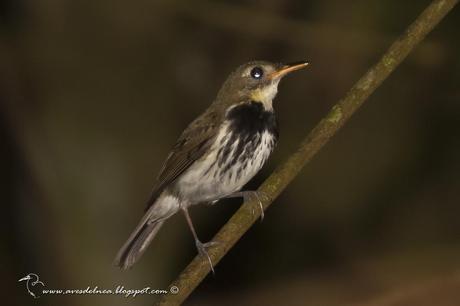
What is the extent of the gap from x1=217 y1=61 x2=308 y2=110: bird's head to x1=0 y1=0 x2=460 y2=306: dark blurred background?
48 centimetres

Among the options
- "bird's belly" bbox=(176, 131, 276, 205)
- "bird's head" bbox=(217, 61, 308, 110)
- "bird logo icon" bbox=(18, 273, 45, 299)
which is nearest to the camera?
"bird's belly" bbox=(176, 131, 276, 205)

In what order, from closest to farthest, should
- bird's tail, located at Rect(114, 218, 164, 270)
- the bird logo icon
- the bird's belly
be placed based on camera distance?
the bird's belly < bird's tail, located at Rect(114, 218, 164, 270) < the bird logo icon

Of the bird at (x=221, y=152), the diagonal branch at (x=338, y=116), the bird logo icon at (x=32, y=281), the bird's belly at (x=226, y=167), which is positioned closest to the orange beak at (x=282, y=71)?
the bird at (x=221, y=152)

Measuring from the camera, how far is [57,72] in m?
6.93

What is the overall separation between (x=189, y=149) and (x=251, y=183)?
2697 millimetres

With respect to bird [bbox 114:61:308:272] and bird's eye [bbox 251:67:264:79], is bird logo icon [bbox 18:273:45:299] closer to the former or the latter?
bird [bbox 114:61:308:272]

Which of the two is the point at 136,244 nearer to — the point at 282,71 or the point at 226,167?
the point at 226,167

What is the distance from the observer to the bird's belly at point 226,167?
18.8 feet

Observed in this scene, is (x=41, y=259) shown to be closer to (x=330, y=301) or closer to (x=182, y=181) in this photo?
(x=182, y=181)

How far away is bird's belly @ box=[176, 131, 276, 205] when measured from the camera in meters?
5.72

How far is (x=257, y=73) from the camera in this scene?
6141 mm

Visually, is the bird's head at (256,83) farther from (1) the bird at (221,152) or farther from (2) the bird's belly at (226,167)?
(2) the bird's belly at (226,167)

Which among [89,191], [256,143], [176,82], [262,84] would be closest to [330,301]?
[256,143]

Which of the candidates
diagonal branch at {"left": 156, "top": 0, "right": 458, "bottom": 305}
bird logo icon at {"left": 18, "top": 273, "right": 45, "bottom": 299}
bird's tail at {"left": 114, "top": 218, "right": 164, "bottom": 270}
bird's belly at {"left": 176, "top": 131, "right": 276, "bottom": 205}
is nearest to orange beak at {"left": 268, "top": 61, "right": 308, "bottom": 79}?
bird's belly at {"left": 176, "top": 131, "right": 276, "bottom": 205}
